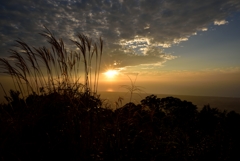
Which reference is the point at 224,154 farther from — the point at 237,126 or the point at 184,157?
the point at 237,126

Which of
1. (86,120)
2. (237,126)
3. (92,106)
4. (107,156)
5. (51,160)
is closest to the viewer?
(51,160)

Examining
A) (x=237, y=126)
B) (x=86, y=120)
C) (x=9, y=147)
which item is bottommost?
(x=237, y=126)

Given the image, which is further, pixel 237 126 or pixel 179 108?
pixel 179 108

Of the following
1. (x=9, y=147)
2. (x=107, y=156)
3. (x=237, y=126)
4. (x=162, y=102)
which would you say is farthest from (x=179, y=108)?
(x=9, y=147)

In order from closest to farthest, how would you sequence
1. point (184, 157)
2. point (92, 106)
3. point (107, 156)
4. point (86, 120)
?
point (107, 156)
point (184, 157)
point (86, 120)
point (92, 106)

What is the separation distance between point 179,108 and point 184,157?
18.3 feet

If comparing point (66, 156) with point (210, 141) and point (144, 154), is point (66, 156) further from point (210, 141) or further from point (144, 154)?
point (210, 141)

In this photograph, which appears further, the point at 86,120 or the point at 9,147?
the point at 86,120

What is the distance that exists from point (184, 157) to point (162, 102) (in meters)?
5.81

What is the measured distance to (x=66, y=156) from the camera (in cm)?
241

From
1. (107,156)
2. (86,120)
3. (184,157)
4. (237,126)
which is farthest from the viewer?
(237,126)

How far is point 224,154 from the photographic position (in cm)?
313

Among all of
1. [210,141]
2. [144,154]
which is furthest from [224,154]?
[144,154]

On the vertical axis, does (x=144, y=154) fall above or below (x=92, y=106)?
below
